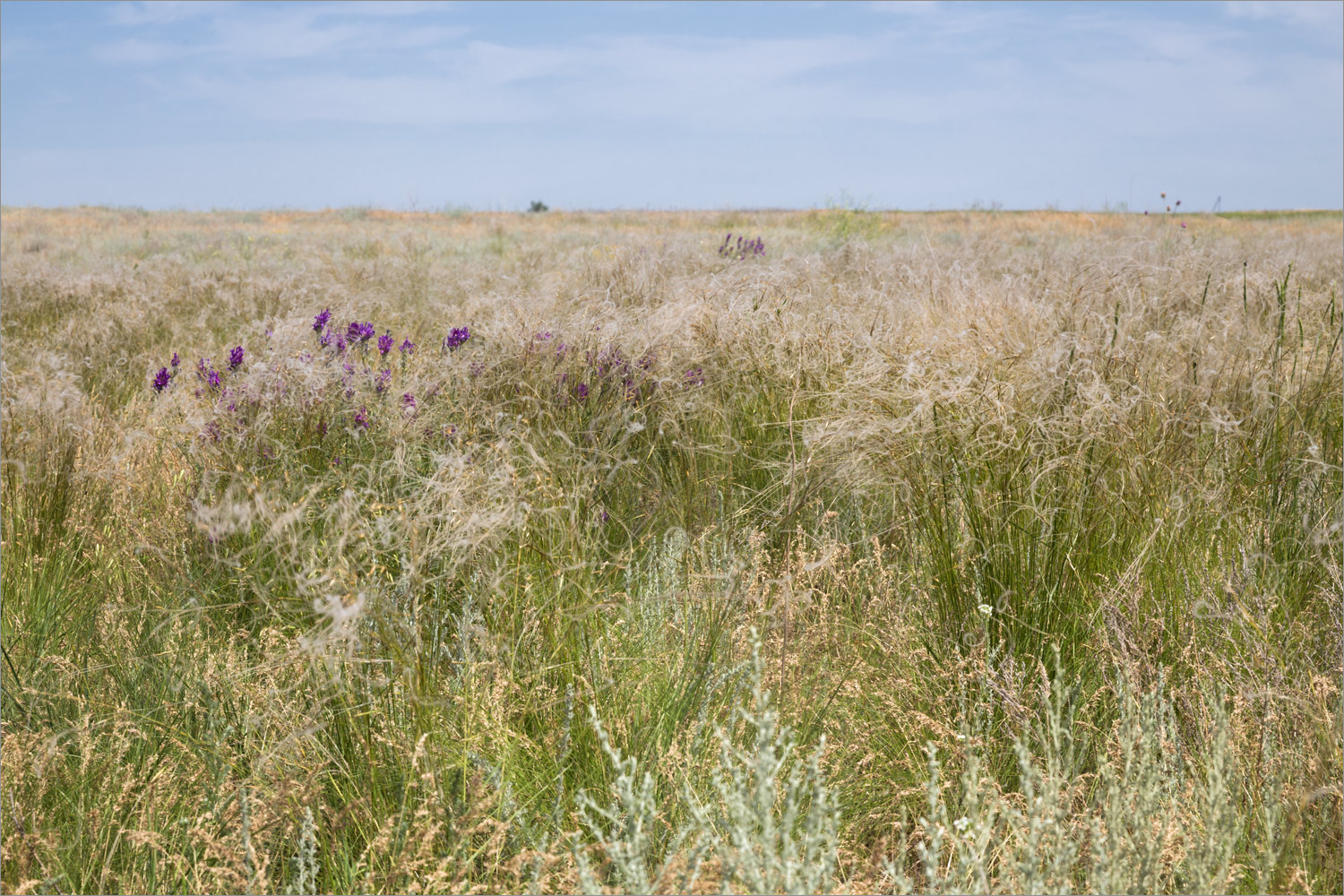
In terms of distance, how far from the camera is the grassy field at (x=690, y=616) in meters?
1.68

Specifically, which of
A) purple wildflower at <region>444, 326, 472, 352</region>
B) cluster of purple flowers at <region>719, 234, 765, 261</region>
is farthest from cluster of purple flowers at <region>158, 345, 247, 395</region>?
cluster of purple flowers at <region>719, 234, 765, 261</region>

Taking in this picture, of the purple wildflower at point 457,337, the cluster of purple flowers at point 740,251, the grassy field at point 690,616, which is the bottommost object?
the grassy field at point 690,616

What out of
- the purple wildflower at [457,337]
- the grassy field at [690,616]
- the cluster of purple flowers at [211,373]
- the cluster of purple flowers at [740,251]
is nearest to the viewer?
the grassy field at [690,616]

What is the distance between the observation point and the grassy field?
1.68 m

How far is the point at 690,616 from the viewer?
237 cm

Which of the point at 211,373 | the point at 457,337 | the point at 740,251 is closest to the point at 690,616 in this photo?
the point at 457,337

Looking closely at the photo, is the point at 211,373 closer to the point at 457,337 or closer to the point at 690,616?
the point at 457,337

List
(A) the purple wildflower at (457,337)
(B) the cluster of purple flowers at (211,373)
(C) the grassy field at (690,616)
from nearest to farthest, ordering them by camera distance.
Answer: (C) the grassy field at (690,616) < (B) the cluster of purple flowers at (211,373) < (A) the purple wildflower at (457,337)

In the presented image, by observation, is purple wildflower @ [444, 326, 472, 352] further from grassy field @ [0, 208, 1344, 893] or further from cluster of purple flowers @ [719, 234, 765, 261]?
cluster of purple flowers @ [719, 234, 765, 261]

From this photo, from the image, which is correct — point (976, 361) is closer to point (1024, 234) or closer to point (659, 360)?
point (659, 360)

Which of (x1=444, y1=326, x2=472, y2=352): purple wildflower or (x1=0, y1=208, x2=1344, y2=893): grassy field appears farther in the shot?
(x1=444, y1=326, x2=472, y2=352): purple wildflower

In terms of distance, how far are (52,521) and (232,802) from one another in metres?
2.01

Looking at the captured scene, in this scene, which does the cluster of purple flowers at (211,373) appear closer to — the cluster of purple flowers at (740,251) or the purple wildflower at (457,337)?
the purple wildflower at (457,337)

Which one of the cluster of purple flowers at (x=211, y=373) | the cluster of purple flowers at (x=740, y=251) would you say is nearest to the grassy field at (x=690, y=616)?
the cluster of purple flowers at (x=211, y=373)
